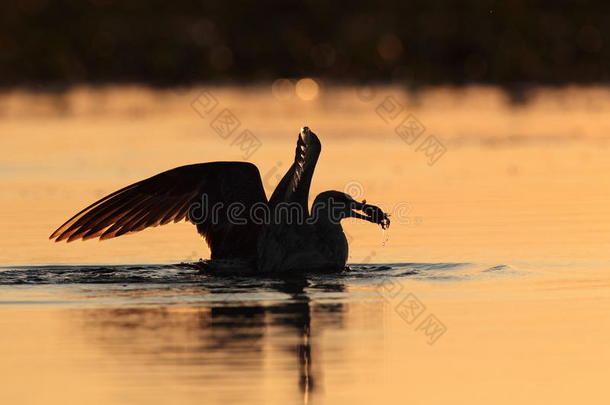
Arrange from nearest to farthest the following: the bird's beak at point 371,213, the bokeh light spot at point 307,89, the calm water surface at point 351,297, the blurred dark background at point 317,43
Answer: the calm water surface at point 351,297, the bird's beak at point 371,213, the bokeh light spot at point 307,89, the blurred dark background at point 317,43

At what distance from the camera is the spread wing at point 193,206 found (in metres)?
15.1

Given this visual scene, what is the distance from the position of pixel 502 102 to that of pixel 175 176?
918 inches

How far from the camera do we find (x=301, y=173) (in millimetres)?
14227

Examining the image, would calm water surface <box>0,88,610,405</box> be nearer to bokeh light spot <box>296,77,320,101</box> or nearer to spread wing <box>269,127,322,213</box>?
spread wing <box>269,127,322,213</box>

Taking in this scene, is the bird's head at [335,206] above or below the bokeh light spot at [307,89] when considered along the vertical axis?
below

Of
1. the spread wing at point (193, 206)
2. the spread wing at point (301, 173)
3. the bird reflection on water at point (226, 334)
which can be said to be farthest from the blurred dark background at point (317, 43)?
the bird reflection on water at point (226, 334)

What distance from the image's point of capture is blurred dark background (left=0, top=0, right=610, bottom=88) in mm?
47281

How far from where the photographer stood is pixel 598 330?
1188 centimetres

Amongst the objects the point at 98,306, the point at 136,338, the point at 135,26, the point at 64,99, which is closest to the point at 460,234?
the point at 98,306

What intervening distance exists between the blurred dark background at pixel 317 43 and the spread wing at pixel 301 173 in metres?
29.8

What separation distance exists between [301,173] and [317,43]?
37.7 m

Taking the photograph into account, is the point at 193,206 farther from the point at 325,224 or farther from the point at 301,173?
the point at 301,173

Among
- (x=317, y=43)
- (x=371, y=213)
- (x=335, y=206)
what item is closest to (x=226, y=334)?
(x=335, y=206)

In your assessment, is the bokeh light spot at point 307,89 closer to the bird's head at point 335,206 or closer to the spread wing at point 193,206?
the spread wing at point 193,206
